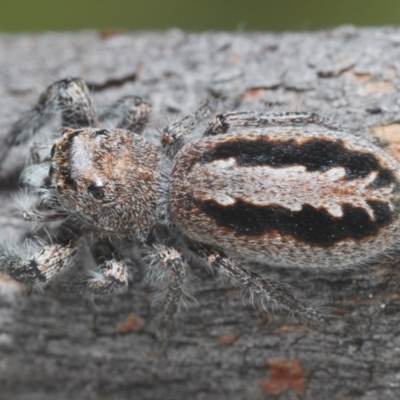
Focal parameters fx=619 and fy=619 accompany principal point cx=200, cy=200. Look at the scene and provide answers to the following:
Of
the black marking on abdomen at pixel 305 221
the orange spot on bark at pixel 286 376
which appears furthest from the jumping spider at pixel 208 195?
the orange spot on bark at pixel 286 376

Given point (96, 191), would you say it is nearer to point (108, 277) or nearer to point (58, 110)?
point (108, 277)

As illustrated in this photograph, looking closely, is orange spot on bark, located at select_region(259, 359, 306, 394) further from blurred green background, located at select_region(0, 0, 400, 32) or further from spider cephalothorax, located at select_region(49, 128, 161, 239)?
blurred green background, located at select_region(0, 0, 400, 32)

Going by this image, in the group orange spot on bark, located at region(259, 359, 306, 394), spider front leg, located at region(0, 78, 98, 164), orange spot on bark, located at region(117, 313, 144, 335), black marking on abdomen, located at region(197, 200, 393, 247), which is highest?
spider front leg, located at region(0, 78, 98, 164)

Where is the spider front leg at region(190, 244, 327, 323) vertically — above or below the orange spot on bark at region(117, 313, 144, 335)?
above

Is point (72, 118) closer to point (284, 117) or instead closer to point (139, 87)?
point (139, 87)

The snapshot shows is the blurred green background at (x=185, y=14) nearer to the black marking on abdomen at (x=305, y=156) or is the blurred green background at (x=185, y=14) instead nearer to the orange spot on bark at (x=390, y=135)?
the orange spot on bark at (x=390, y=135)

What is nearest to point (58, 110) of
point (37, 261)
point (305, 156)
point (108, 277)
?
point (37, 261)

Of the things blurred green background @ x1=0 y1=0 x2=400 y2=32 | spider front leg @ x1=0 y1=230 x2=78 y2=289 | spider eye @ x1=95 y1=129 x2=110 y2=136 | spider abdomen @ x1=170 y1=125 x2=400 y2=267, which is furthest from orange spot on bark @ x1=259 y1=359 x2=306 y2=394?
blurred green background @ x1=0 y1=0 x2=400 y2=32

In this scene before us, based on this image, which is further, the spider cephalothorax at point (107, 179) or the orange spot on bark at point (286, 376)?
the spider cephalothorax at point (107, 179)
